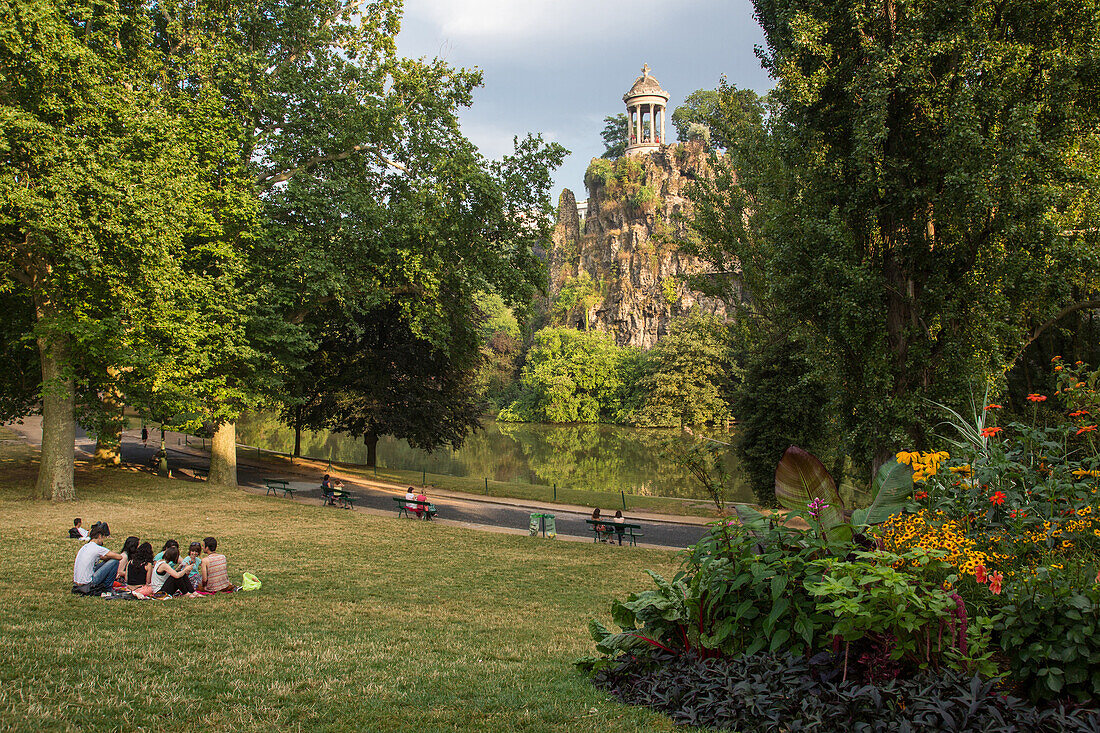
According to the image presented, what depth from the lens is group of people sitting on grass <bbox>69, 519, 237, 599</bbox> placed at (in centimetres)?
907

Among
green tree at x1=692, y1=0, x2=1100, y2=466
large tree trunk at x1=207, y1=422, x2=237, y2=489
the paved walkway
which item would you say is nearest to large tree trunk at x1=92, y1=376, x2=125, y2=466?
large tree trunk at x1=207, y1=422, x2=237, y2=489

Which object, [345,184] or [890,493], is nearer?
[890,493]

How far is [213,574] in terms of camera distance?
980 cm

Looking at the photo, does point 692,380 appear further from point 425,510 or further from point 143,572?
point 143,572

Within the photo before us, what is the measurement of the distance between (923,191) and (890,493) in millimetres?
9867

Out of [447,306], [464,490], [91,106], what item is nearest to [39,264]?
[91,106]

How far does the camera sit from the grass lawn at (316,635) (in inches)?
168

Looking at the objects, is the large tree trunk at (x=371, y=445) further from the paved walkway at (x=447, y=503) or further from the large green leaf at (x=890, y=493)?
the large green leaf at (x=890, y=493)

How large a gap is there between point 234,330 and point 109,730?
55.8ft

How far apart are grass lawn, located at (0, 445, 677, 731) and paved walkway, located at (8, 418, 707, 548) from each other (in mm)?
4095

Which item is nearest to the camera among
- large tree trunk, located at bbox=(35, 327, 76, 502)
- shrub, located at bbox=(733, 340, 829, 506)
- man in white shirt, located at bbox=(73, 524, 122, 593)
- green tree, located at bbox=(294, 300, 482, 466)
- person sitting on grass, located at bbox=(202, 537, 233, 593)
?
man in white shirt, located at bbox=(73, 524, 122, 593)

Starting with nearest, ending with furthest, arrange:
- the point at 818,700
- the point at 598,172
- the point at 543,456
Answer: the point at 818,700 → the point at 543,456 → the point at 598,172

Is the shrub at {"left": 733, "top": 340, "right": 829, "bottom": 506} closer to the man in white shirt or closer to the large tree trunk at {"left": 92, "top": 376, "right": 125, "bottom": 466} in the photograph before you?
the man in white shirt

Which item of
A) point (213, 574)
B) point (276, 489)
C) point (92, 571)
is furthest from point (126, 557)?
point (276, 489)
